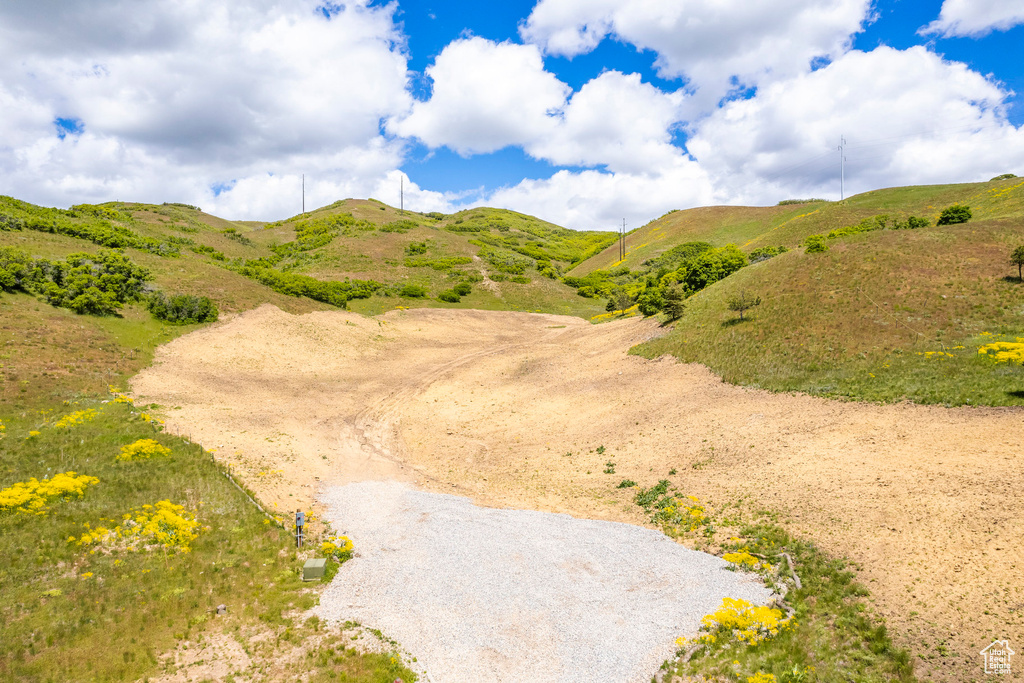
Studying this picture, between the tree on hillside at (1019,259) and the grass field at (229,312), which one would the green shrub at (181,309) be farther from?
the tree on hillside at (1019,259)

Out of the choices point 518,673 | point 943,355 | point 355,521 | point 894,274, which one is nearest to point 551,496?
point 355,521

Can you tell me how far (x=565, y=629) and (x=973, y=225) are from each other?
161ft

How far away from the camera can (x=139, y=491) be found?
55.4 feet

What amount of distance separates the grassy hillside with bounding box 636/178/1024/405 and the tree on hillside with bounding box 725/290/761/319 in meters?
0.61

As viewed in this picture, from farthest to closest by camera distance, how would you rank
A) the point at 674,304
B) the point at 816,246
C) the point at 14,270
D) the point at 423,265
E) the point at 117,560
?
Result: the point at 423,265 → the point at 816,246 → the point at 674,304 → the point at 14,270 → the point at 117,560

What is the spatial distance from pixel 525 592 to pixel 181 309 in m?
42.5

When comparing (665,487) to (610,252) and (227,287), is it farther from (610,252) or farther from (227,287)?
(610,252)

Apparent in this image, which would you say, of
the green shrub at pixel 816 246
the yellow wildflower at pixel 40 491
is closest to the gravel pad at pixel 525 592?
the yellow wildflower at pixel 40 491

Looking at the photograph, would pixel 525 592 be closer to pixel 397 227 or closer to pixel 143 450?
pixel 143 450

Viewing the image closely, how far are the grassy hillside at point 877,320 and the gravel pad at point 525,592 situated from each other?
53.6 feet

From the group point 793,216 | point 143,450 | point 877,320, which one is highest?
point 793,216

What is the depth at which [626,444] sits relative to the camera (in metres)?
24.0

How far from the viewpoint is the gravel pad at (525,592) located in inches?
408

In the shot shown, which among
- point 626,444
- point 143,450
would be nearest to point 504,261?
point 626,444
